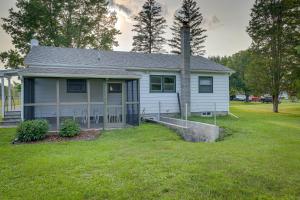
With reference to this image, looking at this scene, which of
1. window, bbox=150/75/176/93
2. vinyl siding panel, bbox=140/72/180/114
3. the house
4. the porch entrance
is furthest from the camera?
window, bbox=150/75/176/93

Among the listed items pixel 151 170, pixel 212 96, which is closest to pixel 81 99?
pixel 212 96

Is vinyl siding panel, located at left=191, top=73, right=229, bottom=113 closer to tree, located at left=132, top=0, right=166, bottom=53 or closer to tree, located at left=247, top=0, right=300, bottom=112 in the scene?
tree, located at left=247, top=0, right=300, bottom=112

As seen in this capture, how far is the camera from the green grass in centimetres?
390

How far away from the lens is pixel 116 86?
529 inches

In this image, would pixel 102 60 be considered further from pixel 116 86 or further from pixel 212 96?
pixel 212 96

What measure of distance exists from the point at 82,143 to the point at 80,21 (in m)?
20.3

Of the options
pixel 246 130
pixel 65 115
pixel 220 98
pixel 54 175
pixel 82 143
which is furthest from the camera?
pixel 220 98

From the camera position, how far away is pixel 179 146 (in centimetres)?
754

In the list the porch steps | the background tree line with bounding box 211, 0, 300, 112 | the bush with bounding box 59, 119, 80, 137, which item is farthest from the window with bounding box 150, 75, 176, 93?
the background tree line with bounding box 211, 0, 300, 112

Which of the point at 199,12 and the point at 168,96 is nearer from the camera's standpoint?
the point at 168,96

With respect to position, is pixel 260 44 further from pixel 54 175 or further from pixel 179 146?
pixel 54 175

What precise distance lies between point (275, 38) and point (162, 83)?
12486mm

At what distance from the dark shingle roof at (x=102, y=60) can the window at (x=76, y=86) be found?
0.81 meters

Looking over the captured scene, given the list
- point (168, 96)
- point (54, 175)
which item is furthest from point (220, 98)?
point (54, 175)
